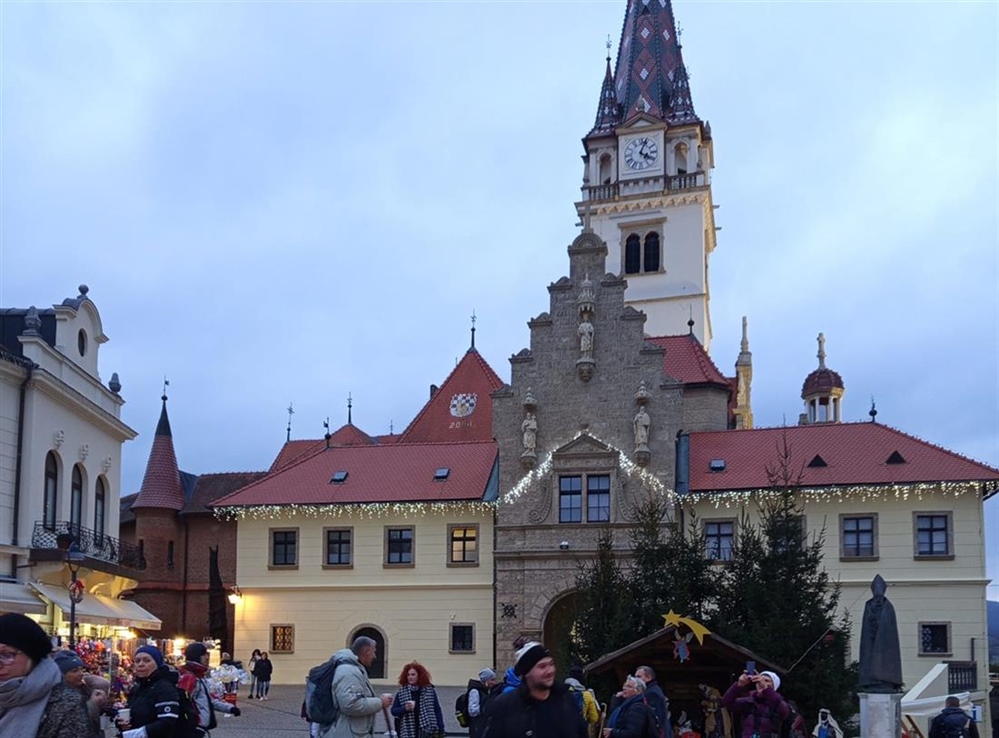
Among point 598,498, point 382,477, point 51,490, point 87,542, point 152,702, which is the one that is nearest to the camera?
point 152,702

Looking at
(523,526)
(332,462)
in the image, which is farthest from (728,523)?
(332,462)

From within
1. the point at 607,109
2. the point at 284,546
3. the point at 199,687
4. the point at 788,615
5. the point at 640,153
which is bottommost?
the point at 788,615

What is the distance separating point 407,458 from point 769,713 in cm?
3057

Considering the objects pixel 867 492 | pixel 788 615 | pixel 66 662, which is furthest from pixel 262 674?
pixel 66 662

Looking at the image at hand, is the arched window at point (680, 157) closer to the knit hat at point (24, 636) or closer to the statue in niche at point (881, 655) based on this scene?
the statue in niche at point (881, 655)

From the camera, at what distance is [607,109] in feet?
228

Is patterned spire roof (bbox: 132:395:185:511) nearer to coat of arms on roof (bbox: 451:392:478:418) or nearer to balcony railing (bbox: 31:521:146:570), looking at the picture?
coat of arms on roof (bbox: 451:392:478:418)

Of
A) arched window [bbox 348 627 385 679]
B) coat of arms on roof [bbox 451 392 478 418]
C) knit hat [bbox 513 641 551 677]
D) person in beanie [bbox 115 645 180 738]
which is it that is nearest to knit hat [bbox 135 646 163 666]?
person in beanie [bbox 115 645 180 738]

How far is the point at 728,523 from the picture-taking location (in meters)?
37.5

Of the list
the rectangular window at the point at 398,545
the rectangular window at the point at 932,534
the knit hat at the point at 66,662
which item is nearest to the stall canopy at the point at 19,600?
the rectangular window at the point at 398,545

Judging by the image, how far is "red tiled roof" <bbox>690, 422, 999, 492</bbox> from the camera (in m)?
35.9

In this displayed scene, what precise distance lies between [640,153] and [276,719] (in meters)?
46.6

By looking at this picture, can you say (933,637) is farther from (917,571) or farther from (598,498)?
(598,498)

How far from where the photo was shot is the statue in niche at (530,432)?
3894 centimetres
